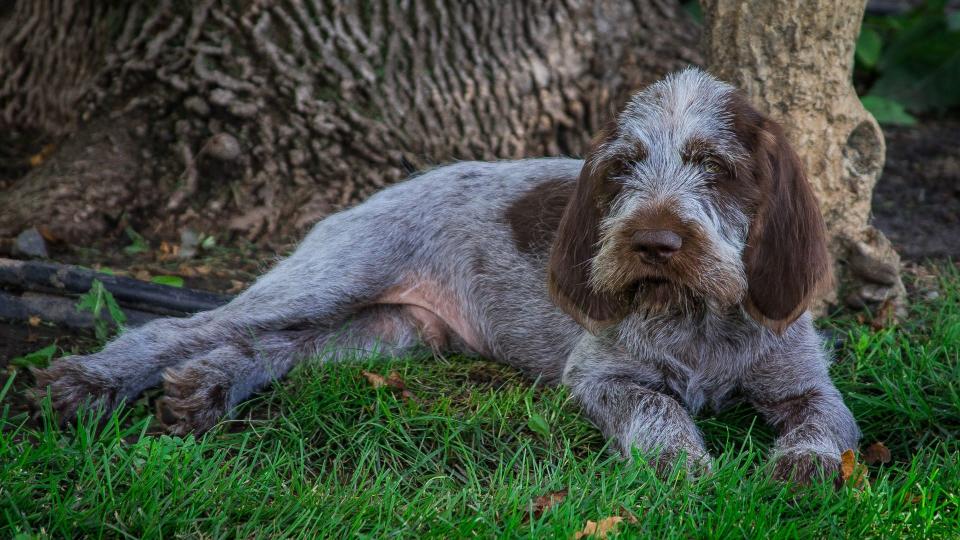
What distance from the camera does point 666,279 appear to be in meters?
3.70

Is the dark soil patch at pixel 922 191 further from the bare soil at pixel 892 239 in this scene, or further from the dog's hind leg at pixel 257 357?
the dog's hind leg at pixel 257 357

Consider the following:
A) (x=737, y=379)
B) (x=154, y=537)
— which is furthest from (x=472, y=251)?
(x=154, y=537)

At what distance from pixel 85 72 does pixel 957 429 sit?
16.1 ft

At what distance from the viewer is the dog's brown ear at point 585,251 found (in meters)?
4.00

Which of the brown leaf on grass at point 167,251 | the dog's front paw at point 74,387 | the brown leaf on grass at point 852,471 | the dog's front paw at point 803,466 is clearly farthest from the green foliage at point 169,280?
the brown leaf on grass at point 852,471

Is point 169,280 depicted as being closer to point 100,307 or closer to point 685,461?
point 100,307

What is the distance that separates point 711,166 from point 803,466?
107 centimetres

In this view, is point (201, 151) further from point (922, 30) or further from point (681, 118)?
point (922, 30)

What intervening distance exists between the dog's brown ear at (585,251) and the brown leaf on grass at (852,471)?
916mm

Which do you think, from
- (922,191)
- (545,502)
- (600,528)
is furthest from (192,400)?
(922,191)

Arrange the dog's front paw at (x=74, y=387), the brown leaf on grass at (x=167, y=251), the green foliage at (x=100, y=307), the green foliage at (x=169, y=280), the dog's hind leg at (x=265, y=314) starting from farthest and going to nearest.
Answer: the brown leaf on grass at (x=167, y=251), the green foliage at (x=169, y=280), the green foliage at (x=100, y=307), the dog's hind leg at (x=265, y=314), the dog's front paw at (x=74, y=387)

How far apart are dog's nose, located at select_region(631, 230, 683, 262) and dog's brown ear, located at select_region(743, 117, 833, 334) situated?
0.37 meters

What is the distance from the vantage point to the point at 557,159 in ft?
17.8

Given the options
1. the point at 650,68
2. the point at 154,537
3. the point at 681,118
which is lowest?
the point at 154,537
